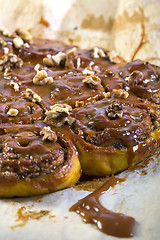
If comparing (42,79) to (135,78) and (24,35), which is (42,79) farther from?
(24,35)

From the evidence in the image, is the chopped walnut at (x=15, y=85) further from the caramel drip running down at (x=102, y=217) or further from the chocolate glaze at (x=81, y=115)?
the caramel drip running down at (x=102, y=217)

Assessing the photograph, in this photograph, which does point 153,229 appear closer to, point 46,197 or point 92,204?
point 92,204

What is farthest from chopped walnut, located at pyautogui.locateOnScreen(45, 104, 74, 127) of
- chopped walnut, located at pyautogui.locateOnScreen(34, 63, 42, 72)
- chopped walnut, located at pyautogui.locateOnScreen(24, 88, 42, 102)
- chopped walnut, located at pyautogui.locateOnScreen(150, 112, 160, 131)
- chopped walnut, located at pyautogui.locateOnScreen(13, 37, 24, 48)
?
chopped walnut, located at pyautogui.locateOnScreen(13, 37, 24, 48)

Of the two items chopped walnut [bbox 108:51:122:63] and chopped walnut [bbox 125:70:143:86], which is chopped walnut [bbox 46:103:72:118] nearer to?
chopped walnut [bbox 125:70:143:86]

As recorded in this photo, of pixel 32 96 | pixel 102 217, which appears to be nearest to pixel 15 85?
pixel 32 96

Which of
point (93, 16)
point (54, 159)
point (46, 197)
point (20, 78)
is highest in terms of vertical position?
point (93, 16)

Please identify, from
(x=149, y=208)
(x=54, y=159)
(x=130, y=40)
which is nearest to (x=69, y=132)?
(x=54, y=159)

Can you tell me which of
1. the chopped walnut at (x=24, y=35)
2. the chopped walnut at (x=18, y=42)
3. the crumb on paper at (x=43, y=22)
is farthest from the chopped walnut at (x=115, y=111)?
the crumb on paper at (x=43, y=22)
